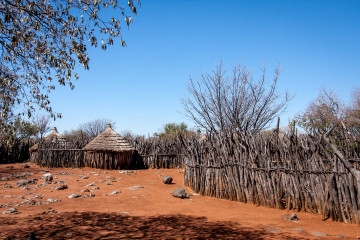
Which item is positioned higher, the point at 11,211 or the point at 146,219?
the point at 11,211

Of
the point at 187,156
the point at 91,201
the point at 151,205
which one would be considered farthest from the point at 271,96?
the point at 91,201

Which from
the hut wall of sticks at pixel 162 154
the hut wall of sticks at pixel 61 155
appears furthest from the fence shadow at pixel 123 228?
the hut wall of sticks at pixel 61 155

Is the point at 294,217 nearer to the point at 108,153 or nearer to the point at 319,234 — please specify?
the point at 319,234

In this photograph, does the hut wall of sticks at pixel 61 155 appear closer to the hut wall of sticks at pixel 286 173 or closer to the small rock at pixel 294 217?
the hut wall of sticks at pixel 286 173

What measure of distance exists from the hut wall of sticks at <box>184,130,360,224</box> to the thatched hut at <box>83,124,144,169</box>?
283 inches

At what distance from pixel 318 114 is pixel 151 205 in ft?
50.0

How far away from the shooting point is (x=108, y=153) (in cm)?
1424

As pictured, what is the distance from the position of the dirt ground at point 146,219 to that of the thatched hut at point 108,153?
626cm

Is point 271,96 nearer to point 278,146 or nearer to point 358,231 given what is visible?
point 278,146

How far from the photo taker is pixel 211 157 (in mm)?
7762

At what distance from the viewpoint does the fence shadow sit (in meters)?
4.16

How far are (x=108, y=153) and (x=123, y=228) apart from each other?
1011 centimetres

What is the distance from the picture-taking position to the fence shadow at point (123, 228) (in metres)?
4.16

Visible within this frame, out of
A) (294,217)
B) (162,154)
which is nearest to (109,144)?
(162,154)
